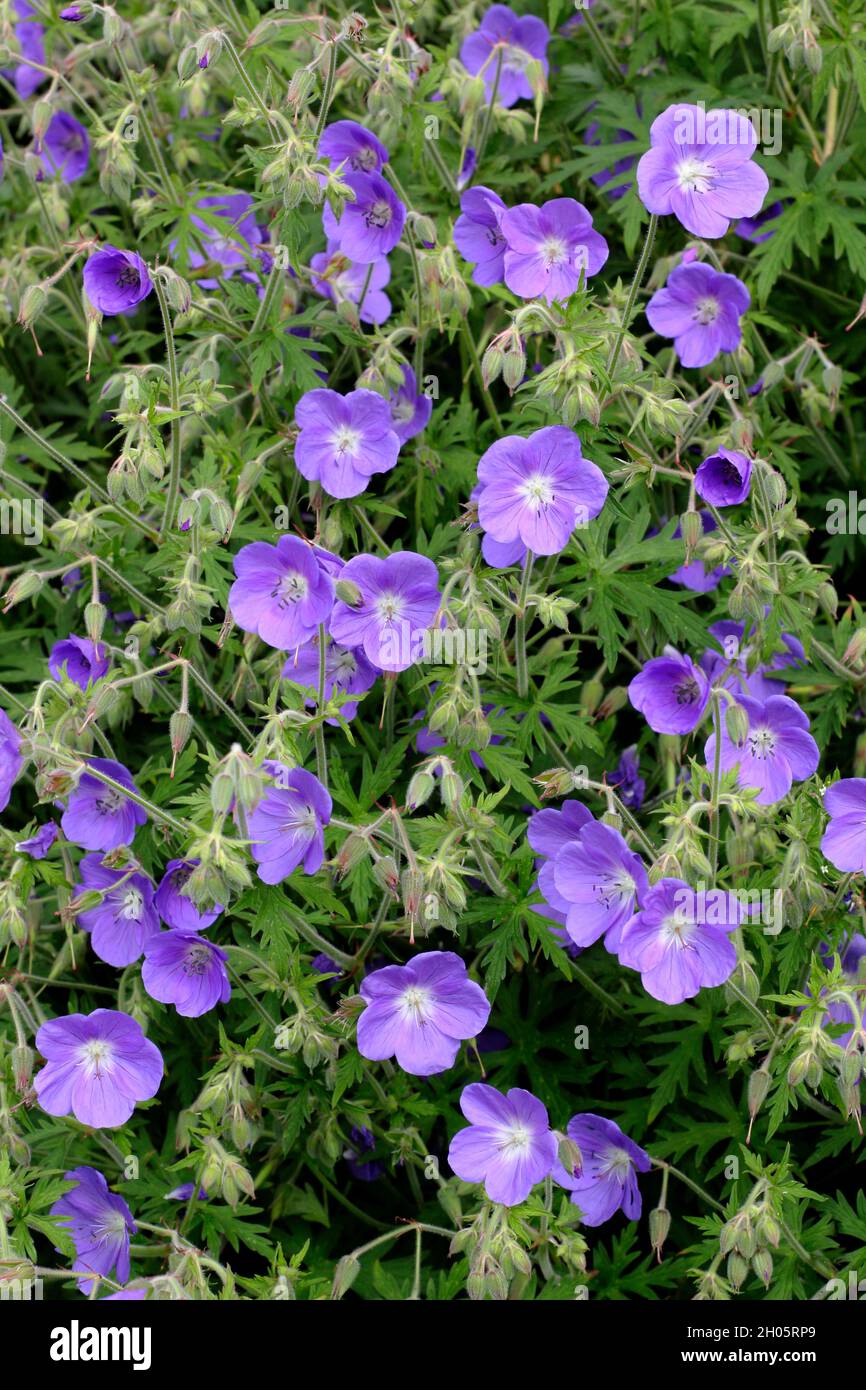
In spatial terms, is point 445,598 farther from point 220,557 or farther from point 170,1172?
point 170,1172

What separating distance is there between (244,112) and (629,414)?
829mm

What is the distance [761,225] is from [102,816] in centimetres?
179

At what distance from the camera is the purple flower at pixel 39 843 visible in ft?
8.84

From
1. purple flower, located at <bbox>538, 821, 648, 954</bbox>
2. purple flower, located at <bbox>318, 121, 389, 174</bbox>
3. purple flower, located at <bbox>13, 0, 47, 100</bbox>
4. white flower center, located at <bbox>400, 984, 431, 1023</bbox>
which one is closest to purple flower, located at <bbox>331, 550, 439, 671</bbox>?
purple flower, located at <bbox>538, 821, 648, 954</bbox>

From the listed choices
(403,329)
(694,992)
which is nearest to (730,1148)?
(694,992)

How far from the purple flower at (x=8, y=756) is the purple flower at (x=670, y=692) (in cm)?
105

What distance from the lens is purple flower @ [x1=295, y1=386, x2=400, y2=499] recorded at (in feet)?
9.09

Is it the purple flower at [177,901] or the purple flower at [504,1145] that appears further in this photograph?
the purple flower at [177,901]

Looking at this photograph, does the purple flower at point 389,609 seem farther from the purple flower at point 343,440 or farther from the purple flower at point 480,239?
the purple flower at point 480,239

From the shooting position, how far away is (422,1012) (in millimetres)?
2492

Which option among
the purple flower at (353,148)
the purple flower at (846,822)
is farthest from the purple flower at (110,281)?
the purple flower at (846,822)

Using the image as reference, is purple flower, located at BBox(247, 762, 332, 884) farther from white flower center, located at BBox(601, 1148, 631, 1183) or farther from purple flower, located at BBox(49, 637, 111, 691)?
white flower center, located at BBox(601, 1148, 631, 1183)

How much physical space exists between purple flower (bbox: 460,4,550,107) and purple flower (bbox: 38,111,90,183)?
0.89 metres

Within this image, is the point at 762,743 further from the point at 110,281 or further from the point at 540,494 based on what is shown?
the point at 110,281
